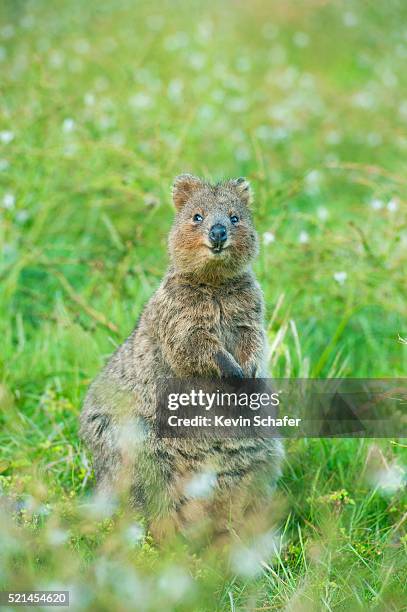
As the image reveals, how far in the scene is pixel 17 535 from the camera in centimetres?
386

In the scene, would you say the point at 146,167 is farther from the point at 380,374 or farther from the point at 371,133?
the point at 371,133

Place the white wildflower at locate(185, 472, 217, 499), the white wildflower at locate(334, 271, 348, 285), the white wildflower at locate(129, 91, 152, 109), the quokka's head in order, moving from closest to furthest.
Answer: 1. the white wildflower at locate(185, 472, 217, 499)
2. the quokka's head
3. the white wildflower at locate(334, 271, 348, 285)
4. the white wildflower at locate(129, 91, 152, 109)

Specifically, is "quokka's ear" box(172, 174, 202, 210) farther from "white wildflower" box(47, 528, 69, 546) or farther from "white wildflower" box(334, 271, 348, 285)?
"white wildflower" box(47, 528, 69, 546)

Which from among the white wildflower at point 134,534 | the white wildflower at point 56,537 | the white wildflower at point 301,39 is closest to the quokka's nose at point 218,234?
the white wildflower at point 134,534

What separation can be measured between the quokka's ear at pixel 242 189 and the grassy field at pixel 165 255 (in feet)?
3.41

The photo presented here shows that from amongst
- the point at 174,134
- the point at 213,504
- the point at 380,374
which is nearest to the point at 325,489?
the point at 213,504

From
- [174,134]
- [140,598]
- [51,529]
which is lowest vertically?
[140,598]

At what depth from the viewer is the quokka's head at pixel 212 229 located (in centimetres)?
454

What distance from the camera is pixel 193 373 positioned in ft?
14.8

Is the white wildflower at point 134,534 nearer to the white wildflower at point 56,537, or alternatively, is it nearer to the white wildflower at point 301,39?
the white wildflower at point 56,537

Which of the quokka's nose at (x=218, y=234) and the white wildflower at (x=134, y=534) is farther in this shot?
the quokka's nose at (x=218, y=234)

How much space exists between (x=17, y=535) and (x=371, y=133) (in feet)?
26.0

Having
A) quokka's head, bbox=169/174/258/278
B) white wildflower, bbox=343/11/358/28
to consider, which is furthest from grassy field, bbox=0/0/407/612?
quokka's head, bbox=169/174/258/278

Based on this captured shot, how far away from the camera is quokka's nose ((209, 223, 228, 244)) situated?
14.7 ft
